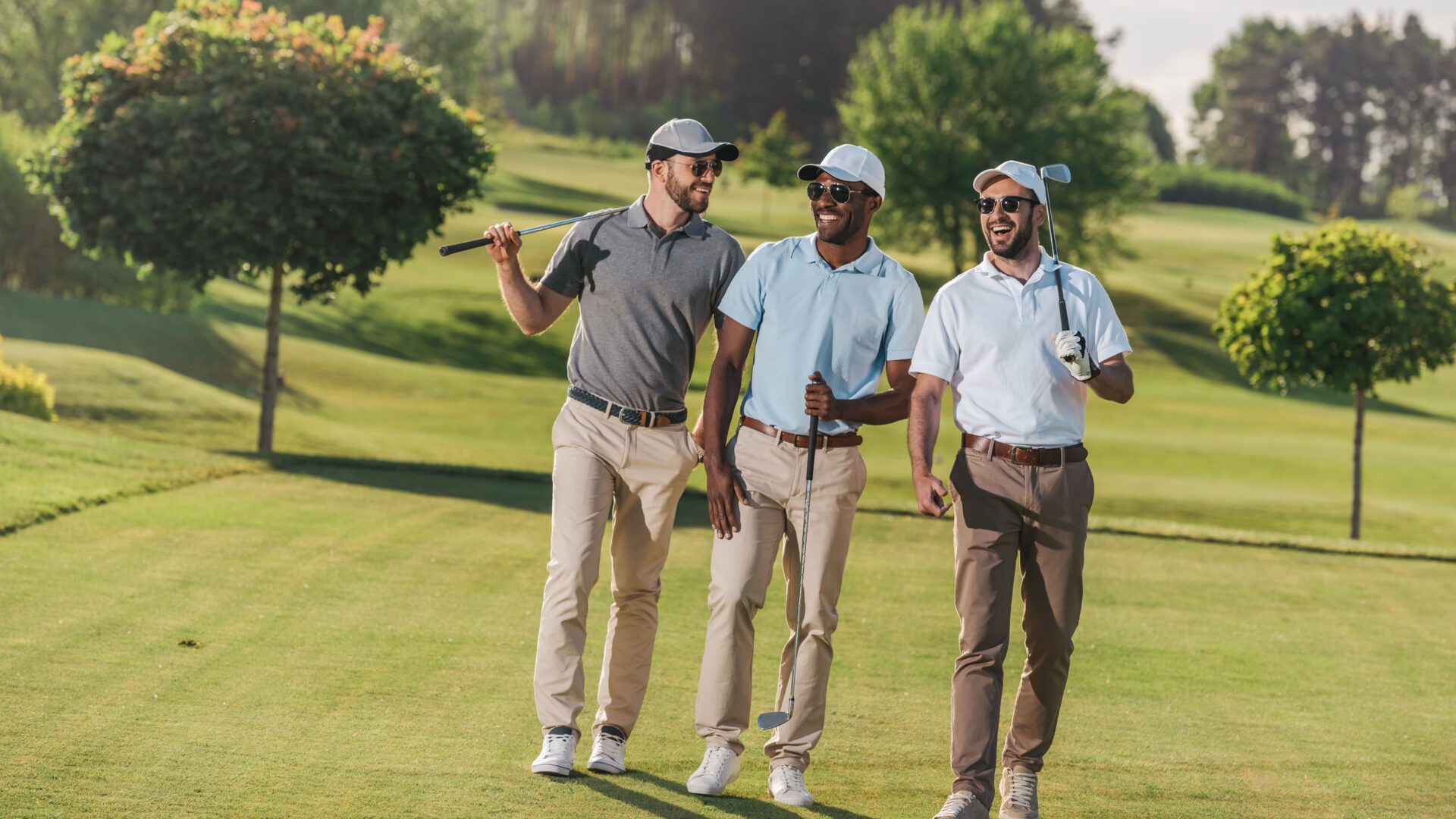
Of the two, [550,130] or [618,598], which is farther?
[550,130]

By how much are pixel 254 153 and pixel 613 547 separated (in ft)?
45.4

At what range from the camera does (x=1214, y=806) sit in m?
5.95

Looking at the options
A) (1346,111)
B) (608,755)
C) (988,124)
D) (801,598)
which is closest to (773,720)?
(801,598)

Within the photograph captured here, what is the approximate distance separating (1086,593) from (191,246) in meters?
12.2

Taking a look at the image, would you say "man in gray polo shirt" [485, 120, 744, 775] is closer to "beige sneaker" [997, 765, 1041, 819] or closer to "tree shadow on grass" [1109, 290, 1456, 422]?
"beige sneaker" [997, 765, 1041, 819]

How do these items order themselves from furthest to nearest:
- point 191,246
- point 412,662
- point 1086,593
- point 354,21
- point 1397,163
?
point 1397,163
point 354,21
point 191,246
point 1086,593
point 412,662

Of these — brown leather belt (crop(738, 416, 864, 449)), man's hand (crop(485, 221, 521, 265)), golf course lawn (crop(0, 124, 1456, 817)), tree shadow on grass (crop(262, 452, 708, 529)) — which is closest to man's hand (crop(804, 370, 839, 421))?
brown leather belt (crop(738, 416, 864, 449))

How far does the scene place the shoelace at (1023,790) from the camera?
5.68 metres

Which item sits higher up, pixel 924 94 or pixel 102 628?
pixel 924 94

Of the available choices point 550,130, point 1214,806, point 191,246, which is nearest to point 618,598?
point 1214,806

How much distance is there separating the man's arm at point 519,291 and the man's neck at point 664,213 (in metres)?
0.46

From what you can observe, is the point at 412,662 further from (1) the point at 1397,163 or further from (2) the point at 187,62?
(1) the point at 1397,163

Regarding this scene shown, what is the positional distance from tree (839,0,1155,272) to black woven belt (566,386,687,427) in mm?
41365

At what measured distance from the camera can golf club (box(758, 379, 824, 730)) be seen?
579 centimetres
